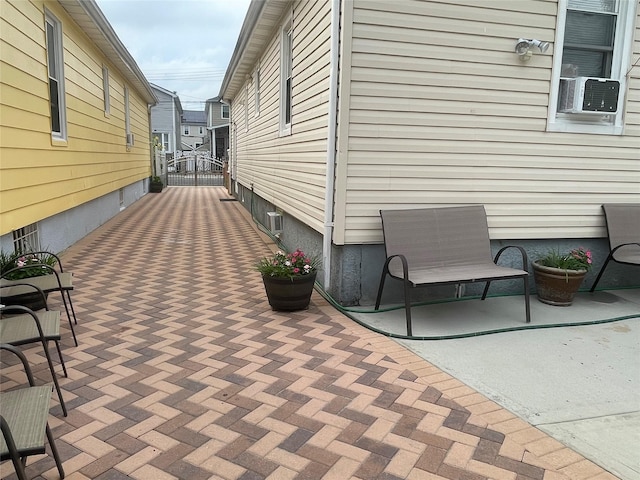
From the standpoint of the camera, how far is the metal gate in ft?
83.9

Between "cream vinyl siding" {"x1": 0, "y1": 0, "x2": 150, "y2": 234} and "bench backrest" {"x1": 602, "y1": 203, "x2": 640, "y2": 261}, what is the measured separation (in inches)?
231

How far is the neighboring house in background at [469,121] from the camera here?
4227 millimetres

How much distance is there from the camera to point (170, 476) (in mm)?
2113

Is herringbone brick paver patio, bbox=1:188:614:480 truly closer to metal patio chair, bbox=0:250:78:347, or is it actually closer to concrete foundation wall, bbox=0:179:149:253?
metal patio chair, bbox=0:250:78:347

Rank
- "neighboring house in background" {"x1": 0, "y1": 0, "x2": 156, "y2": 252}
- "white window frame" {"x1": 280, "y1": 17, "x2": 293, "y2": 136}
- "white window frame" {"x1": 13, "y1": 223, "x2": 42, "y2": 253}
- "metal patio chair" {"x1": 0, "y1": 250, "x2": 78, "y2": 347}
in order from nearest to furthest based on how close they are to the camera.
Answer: "metal patio chair" {"x1": 0, "y1": 250, "x2": 78, "y2": 347}, "neighboring house in background" {"x1": 0, "y1": 0, "x2": 156, "y2": 252}, "white window frame" {"x1": 13, "y1": 223, "x2": 42, "y2": 253}, "white window frame" {"x1": 280, "y1": 17, "x2": 293, "y2": 136}

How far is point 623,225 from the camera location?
4992 millimetres

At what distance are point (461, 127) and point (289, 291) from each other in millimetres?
2157

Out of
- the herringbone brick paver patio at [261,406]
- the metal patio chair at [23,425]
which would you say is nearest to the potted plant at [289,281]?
the herringbone brick paver patio at [261,406]

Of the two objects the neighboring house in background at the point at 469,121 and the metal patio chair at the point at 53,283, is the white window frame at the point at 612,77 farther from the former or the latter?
the metal patio chair at the point at 53,283

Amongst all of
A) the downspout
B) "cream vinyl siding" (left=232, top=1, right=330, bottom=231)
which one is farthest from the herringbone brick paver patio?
"cream vinyl siding" (left=232, top=1, right=330, bottom=231)

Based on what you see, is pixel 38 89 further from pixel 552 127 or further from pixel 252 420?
pixel 552 127

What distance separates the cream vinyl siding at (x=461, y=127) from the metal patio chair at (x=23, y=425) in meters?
2.81

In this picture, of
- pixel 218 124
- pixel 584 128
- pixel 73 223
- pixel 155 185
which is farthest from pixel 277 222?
pixel 218 124

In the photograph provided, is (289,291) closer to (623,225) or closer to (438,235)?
(438,235)
